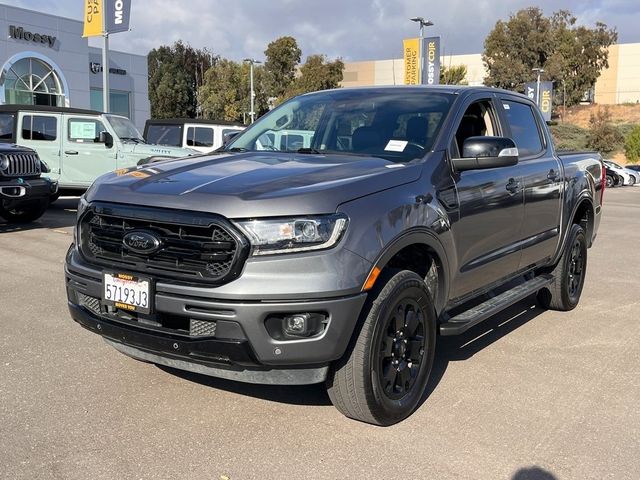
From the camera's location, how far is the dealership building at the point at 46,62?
29.9 m

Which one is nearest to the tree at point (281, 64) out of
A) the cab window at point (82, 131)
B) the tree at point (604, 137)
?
the tree at point (604, 137)

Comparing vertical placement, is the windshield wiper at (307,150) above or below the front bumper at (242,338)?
above

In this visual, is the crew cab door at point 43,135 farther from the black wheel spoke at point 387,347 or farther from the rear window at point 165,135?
the black wheel spoke at point 387,347

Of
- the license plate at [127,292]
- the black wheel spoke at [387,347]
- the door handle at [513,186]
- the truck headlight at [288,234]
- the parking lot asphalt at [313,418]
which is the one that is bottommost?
the parking lot asphalt at [313,418]

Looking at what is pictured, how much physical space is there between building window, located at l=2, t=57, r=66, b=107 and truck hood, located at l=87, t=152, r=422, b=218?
1172 inches

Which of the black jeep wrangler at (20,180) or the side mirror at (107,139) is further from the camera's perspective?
the side mirror at (107,139)

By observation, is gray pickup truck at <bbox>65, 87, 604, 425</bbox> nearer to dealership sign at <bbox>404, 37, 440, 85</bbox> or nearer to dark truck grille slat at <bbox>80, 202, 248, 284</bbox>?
dark truck grille slat at <bbox>80, 202, 248, 284</bbox>

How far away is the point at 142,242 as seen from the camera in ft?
10.9

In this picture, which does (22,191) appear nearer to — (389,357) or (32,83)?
(389,357)

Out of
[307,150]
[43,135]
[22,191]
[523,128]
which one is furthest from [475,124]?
[43,135]

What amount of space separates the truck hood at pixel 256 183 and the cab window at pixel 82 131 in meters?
10.3

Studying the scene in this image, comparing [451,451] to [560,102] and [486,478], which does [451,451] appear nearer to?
[486,478]

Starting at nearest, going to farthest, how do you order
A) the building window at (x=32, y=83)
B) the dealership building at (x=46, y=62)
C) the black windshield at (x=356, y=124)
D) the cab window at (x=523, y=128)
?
the black windshield at (x=356, y=124) → the cab window at (x=523, y=128) → the dealership building at (x=46, y=62) → the building window at (x=32, y=83)

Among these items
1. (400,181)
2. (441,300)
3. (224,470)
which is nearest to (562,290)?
(441,300)
